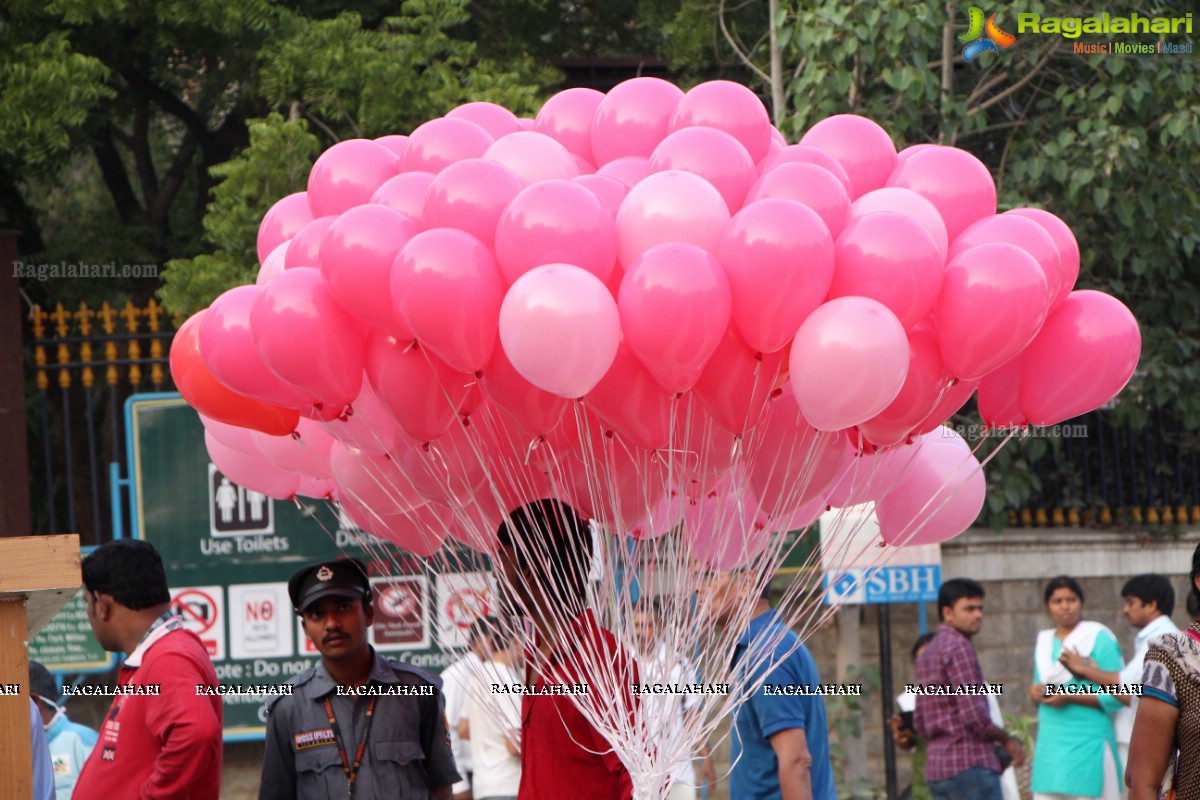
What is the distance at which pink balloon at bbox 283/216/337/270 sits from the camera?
4.02m

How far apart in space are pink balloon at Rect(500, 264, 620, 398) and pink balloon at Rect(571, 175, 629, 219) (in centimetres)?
30

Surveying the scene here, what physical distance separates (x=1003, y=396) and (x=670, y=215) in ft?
4.43

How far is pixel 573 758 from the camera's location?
4031mm

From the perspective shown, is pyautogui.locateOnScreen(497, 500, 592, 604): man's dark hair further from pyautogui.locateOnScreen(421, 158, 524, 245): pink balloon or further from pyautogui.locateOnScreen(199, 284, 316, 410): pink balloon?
pyautogui.locateOnScreen(421, 158, 524, 245): pink balloon

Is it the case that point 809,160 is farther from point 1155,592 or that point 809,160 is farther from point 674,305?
point 1155,592

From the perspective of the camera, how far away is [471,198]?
3719mm

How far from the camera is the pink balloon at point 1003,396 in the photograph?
430cm

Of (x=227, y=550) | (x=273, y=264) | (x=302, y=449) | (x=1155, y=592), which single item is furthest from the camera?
(x=227, y=550)

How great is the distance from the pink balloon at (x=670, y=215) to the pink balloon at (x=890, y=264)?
33cm

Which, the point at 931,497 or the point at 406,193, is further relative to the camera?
the point at 931,497

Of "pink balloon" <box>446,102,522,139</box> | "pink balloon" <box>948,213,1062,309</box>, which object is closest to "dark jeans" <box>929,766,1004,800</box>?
"pink balloon" <box>948,213,1062,309</box>

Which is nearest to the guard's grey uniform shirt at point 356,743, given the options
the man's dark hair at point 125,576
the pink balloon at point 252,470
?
the man's dark hair at point 125,576

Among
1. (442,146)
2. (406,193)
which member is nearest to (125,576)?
(406,193)

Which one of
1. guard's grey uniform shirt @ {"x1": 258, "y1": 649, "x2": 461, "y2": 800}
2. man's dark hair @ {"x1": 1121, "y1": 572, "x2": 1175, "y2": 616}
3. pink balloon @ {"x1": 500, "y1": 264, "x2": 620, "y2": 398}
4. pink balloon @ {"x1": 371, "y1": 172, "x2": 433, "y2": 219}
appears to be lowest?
guard's grey uniform shirt @ {"x1": 258, "y1": 649, "x2": 461, "y2": 800}
